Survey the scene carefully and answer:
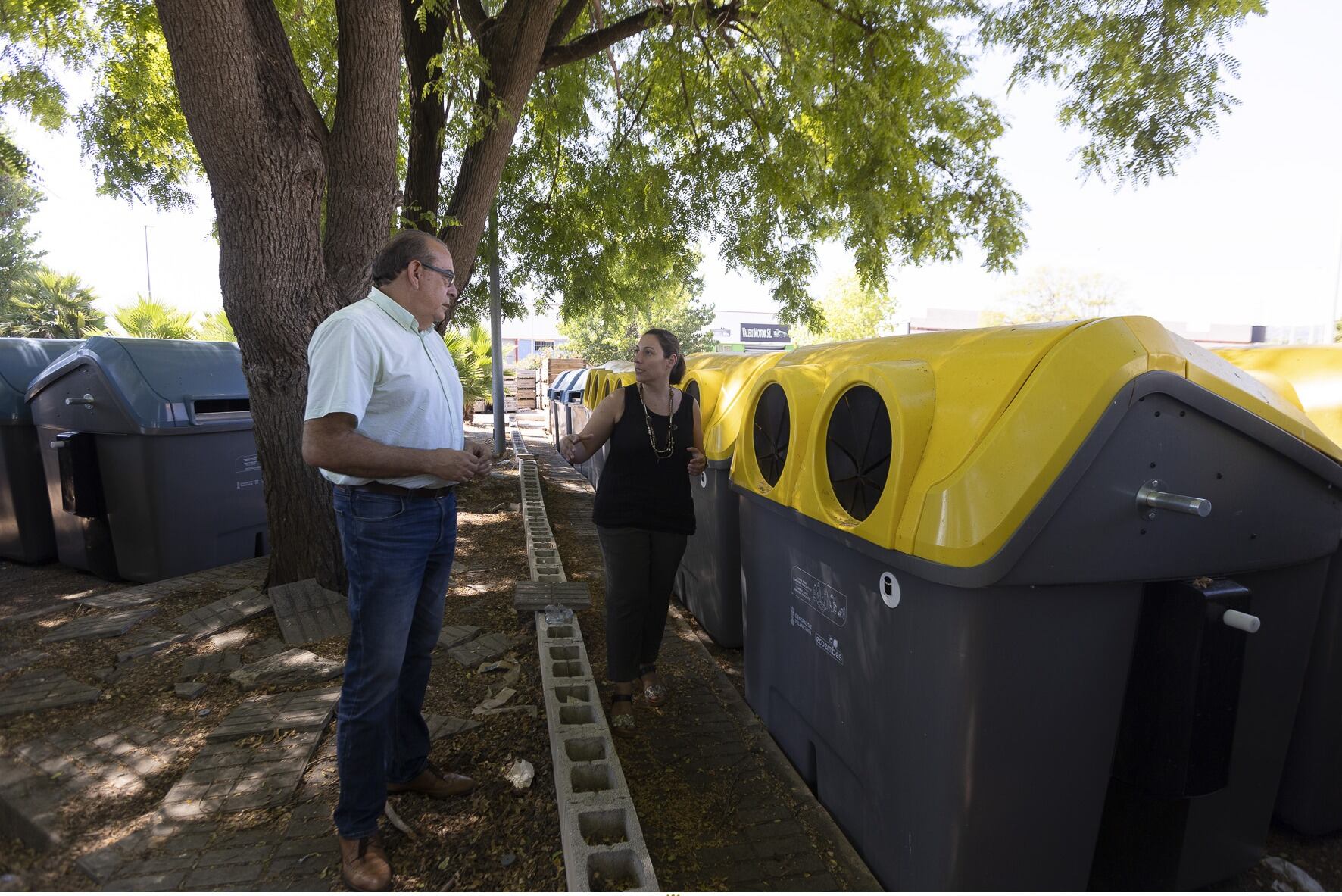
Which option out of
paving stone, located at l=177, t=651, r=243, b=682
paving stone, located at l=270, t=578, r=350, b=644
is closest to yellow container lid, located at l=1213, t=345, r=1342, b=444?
paving stone, located at l=270, t=578, r=350, b=644

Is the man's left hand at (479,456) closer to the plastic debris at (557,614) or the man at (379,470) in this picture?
the man at (379,470)

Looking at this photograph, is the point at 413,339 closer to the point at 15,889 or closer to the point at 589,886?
the point at 589,886

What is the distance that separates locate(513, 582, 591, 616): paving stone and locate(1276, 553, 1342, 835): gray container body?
126 inches

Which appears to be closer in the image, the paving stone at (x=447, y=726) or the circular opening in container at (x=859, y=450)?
the circular opening in container at (x=859, y=450)

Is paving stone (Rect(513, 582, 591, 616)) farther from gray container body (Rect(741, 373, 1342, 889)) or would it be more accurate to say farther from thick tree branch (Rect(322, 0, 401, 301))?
gray container body (Rect(741, 373, 1342, 889))

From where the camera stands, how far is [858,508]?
2.25m

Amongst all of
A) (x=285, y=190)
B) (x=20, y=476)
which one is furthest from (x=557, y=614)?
(x=20, y=476)

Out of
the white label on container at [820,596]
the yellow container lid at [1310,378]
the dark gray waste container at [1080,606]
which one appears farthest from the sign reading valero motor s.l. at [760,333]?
the dark gray waste container at [1080,606]

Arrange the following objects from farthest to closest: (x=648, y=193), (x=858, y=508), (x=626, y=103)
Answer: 1. (x=626, y=103)
2. (x=648, y=193)
3. (x=858, y=508)

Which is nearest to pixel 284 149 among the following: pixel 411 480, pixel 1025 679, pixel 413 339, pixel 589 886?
pixel 413 339

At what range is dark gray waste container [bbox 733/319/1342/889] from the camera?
1701 millimetres

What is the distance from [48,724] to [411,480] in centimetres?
243

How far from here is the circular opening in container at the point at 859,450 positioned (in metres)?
2.18

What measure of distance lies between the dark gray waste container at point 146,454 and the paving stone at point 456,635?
233 cm
